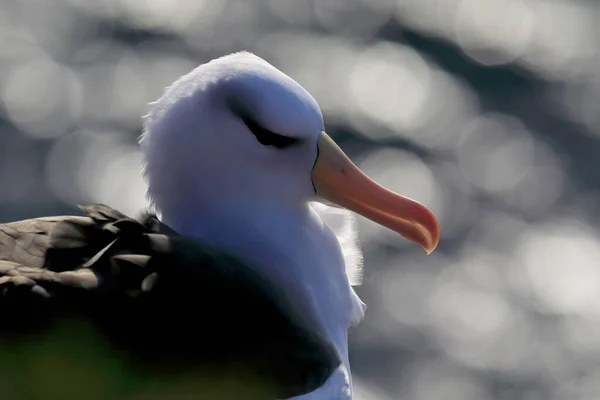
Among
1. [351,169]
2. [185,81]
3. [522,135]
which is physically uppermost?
[185,81]

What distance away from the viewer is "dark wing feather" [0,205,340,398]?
3.93 metres

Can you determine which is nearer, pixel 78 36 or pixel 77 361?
pixel 77 361

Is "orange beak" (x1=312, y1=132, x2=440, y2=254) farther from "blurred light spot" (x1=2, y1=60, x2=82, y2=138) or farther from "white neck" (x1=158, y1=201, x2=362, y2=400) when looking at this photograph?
"blurred light spot" (x1=2, y1=60, x2=82, y2=138)

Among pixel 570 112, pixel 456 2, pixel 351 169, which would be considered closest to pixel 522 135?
pixel 570 112

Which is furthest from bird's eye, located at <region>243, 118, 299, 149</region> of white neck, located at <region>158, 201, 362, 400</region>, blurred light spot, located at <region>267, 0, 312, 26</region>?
blurred light spot, located at <region>267, 0, 312, 26</region>

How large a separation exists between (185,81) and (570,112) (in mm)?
10105

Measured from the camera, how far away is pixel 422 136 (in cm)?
1331

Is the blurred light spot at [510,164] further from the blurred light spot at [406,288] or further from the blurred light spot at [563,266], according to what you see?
the blurred light spot at [406,288]

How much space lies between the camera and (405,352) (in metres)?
11.4

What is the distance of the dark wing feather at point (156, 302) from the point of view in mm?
3926

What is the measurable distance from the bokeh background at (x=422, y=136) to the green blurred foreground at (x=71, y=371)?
7159 millimetres

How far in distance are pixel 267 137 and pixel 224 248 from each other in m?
0.46

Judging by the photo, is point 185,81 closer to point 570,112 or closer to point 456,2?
point 570,112

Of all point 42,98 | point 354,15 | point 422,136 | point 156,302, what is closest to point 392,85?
point 422,136
